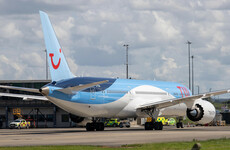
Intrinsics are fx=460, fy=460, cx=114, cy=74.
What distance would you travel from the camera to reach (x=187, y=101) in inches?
1757

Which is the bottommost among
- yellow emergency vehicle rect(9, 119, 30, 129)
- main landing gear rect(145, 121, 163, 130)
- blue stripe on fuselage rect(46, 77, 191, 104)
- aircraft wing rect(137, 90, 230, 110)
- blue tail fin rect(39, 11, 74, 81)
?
yellow emergency vehicle rect(9, 119, 30, 129)

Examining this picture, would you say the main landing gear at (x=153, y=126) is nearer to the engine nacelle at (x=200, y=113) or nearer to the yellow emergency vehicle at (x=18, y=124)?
the engine nacelle at (x=200, y=113)

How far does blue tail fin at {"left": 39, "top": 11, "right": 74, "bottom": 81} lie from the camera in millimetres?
40156

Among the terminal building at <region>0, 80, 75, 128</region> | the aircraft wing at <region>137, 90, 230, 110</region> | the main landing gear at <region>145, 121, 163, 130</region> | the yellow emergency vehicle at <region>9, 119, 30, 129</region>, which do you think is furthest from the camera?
the terminal building at <region>0, 80, 75, 128</region>

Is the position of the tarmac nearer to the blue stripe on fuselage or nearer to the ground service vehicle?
the blue stripe on fuselage

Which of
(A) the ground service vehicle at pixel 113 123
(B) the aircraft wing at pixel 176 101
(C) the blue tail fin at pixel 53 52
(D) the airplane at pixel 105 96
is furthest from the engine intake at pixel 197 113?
(A) the ground service vehicle at pixel 113 123

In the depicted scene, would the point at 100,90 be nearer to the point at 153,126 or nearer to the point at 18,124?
the point at 153,126

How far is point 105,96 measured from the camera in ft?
138

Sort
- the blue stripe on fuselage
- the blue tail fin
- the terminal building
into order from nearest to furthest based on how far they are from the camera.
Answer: the blue stripe on fuselage
the blue tail fin
the terminal building

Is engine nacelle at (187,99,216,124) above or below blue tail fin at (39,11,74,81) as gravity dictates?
below

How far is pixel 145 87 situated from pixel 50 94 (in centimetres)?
1289

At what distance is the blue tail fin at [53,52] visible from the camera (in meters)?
40.2

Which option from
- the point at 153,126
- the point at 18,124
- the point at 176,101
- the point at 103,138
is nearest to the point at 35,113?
the point at 18,124

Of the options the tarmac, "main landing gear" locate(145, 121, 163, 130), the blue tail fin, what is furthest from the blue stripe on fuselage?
"main landing gear" locate(145, 121, 163, 130)
